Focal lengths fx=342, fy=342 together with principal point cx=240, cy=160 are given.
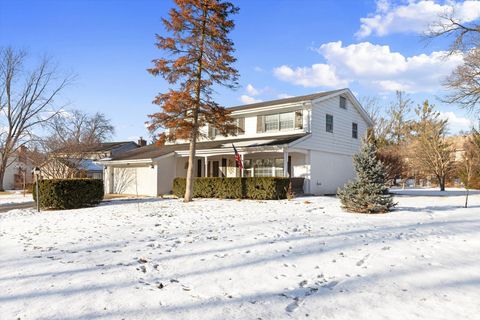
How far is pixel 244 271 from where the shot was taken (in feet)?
17.3

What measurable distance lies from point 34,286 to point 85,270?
2.57 ft

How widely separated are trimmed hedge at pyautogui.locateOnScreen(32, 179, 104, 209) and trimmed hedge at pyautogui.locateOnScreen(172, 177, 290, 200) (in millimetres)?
5671

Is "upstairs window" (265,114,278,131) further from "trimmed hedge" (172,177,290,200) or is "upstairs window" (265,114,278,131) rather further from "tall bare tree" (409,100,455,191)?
"tall bare tree" (409,100,455,191)

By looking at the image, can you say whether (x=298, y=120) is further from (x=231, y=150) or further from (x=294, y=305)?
(x=294, y=305)

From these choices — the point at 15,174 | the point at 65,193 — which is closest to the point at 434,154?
the point at 65,193

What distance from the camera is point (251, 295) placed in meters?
4.42

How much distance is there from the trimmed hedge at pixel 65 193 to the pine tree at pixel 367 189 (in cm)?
1108

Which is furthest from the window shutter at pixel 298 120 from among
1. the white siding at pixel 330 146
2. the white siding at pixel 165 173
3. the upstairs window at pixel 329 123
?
the white siding at pixel 165 173

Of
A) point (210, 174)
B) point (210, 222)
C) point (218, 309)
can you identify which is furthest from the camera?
point (210, 174)

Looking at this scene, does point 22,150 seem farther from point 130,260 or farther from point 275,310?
point 275,310

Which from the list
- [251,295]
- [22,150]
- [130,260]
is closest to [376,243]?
[251,295]

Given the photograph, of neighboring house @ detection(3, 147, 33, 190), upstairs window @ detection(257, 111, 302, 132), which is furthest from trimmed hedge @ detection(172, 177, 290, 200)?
neighboring house @ detection(3, 147, 33, 190)

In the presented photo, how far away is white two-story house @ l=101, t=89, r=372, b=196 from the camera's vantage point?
20.0 meters

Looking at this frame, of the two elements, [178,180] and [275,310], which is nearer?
[275,310]
